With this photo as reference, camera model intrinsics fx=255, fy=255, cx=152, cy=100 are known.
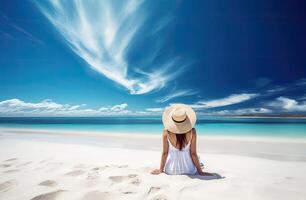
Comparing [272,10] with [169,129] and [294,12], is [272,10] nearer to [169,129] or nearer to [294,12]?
[294,12]

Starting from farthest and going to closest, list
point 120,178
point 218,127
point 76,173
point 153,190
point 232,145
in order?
1. point 218,127
2. point 232,145
3. point 76,173
4. point 120,178
5. point 153,190

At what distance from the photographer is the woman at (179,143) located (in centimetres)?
277

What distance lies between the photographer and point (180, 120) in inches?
108

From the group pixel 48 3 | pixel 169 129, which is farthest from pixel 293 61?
pixel 169 129

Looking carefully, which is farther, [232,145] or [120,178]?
[232,145]

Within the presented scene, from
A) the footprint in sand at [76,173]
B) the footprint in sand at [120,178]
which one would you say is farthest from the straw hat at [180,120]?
the footprint in sand at [76,173]

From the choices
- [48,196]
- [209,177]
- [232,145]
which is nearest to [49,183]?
[48,196]

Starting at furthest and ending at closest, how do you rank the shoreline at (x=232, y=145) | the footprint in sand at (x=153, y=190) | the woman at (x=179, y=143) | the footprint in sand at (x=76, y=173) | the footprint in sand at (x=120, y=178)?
the shoreline at (x=232, y=145) → the footprint in sand at (x=76, y=173) → the woman at (x=179, y=143) → the footprint in sand at (x=120, y=178) → the footprint in sand at (x=153, y=190)

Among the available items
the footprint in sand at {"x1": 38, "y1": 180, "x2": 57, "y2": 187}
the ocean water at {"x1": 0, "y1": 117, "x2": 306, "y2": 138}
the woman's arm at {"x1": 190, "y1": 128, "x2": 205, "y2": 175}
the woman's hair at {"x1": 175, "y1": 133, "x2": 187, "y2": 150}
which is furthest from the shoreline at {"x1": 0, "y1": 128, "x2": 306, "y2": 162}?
the footprint in sand at {"x1": 38, "y1": 180, "x2": 57, "y2": 187}

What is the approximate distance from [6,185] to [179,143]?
5.92 feet

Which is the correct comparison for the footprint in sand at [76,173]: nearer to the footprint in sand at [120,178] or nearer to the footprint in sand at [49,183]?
the footprint in sand at [49,183]

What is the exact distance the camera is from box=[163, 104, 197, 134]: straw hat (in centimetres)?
274

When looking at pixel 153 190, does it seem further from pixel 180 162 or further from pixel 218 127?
pixel 218 127

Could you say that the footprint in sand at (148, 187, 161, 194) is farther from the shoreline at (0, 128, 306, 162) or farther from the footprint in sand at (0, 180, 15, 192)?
the shoreline at (0, 128, 306, 162)
